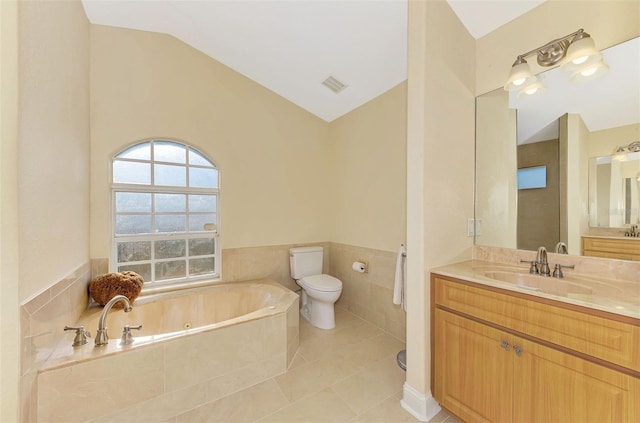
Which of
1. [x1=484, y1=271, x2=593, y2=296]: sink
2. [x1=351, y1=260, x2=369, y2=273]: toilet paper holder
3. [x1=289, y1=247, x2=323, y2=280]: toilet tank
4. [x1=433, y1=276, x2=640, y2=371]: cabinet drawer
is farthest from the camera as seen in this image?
[x1=289, y1=247, x2=323, y2=280]: toilet tank

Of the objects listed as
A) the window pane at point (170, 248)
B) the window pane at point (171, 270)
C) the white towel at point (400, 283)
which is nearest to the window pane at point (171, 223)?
the window pane at point (170, 248)

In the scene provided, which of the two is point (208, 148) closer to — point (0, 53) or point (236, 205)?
point (236, 205)

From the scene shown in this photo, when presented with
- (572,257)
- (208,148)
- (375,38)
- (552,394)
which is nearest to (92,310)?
(208,148)

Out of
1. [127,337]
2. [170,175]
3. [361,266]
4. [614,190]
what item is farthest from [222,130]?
[614,190]

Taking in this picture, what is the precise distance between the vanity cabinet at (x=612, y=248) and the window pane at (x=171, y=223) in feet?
9.98

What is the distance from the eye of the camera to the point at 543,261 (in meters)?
1.40

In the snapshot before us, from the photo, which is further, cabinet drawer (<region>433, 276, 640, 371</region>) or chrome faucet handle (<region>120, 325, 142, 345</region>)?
chrome faucet handle (<region>120, 325, 142, 345</region>)

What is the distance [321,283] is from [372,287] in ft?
1.82

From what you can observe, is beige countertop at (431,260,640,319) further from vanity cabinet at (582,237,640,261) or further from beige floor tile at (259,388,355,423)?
beige floor tile at (259,388,355,423)

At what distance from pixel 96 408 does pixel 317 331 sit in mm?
1646

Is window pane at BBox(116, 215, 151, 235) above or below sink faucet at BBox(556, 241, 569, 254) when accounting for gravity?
above

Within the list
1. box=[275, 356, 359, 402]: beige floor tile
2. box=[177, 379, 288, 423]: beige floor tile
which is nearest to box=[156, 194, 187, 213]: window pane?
box=[177, 379, 288, 423]: beige floor tile

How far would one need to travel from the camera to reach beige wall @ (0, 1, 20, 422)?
3.03 feet

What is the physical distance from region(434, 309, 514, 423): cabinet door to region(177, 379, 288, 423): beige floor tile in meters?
0.99
